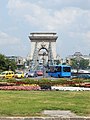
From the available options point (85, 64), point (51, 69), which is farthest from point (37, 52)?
point (51, 69)

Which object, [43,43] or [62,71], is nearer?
[62,71]

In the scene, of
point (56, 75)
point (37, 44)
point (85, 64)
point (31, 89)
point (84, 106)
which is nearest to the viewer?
point (84, 106)

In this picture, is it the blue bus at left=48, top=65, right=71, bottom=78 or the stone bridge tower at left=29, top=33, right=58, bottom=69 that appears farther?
the stone bridge tower at left=29, top=33, right=58, bottom=69

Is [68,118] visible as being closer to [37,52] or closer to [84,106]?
[84,106]

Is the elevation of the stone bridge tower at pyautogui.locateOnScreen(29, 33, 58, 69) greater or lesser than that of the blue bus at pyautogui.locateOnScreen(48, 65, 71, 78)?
greater

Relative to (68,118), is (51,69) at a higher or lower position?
higher

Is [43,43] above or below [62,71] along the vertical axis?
above

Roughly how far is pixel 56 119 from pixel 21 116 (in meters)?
0.96

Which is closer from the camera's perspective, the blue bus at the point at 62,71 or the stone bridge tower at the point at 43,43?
the blue bus at the point at 62,71

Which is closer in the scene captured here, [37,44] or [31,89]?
[31,89]

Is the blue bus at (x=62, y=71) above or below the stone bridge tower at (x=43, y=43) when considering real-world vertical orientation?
below

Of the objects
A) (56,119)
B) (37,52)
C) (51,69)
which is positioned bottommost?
(56,119)

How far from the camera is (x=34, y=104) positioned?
39.7 ft

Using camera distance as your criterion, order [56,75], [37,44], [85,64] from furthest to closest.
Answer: [85,64], [37,44], [56,75]
